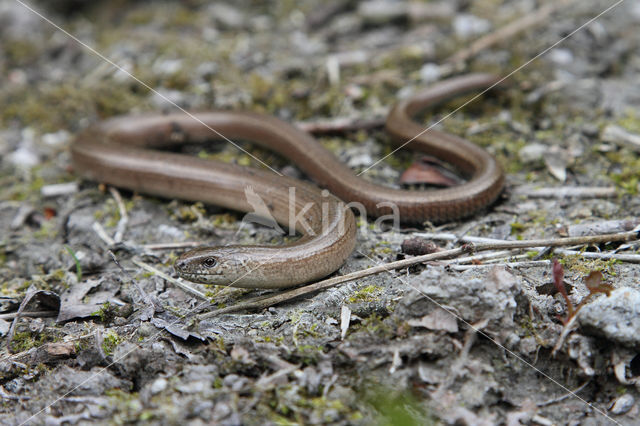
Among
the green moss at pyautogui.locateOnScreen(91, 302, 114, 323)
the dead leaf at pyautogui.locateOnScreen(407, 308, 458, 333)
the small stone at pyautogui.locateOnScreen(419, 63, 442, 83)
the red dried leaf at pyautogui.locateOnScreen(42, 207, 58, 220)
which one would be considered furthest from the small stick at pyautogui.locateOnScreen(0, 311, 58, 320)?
the small stone at pyautogui.locateOnScreen(419, 63, 442, 83)

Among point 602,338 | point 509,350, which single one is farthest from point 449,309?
point 602,338

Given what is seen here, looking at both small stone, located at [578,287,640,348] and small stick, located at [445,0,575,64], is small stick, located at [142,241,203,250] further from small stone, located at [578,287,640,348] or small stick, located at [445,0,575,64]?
small stick, located at [445,0,575,64]

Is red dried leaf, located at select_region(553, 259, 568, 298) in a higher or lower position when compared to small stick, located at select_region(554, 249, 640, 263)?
higher

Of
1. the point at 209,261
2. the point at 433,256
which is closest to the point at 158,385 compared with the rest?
the point at 209,261

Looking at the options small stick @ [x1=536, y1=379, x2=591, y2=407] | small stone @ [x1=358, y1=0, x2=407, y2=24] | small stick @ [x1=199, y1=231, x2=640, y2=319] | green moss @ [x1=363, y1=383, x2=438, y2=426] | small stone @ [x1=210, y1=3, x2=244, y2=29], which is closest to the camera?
green moss @ [x1=363, y1=383, x2=438, y2=426]

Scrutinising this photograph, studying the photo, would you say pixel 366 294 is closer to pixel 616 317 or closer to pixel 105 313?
pixel 616 317

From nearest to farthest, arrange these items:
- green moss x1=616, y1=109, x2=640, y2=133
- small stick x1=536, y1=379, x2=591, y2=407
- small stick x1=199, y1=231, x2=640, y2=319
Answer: small stick x1=536, y1=379, x2=591, y2=407
small stick x1=199, y1=231, x2=640, y2=319
green moss x1=616, y1=109, x2=640, y2=133

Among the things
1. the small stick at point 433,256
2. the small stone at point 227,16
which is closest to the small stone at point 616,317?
the small stick at point 433,256
